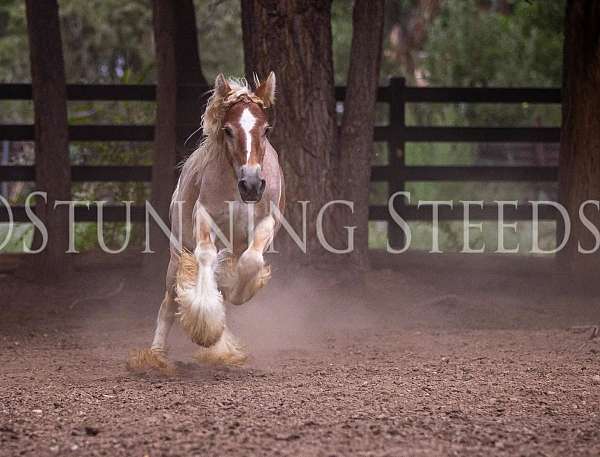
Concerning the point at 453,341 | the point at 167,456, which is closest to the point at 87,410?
the point at 167,456

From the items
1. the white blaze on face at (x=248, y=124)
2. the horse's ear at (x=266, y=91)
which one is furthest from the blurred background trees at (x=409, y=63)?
the white blaze on face at (x=248, y=124)

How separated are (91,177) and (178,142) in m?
1.28

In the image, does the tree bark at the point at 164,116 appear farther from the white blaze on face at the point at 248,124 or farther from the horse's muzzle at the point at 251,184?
the horse's muzzle at the point at 251,184

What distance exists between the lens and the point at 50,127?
34.2 ft

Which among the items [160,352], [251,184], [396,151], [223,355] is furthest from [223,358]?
[396,151]

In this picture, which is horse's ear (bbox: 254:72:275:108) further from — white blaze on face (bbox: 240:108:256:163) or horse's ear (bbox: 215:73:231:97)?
white blaze on face (bbox: 240:108:256:163)

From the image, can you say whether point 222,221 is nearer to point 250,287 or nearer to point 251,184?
point 250,287

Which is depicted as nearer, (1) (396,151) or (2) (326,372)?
(2) (326,372)

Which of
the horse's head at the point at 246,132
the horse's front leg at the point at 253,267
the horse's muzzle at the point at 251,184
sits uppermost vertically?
the horse's head at the point at 246,132

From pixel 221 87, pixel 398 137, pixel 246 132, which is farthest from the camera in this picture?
pixel 398 137

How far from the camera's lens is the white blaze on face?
5.56 metres

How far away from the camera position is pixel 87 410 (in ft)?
15.9

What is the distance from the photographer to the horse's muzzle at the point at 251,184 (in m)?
5.42

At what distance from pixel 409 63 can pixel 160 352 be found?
22886 millimetres
